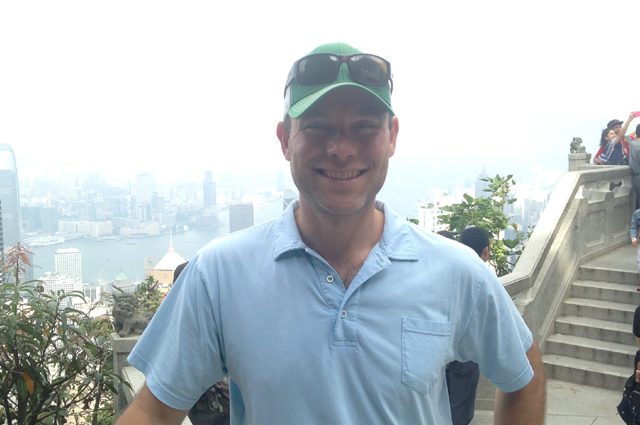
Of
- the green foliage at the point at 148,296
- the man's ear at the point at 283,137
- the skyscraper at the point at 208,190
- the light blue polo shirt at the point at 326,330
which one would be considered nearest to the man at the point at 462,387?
the light blue polo shirt at the point at 326,330

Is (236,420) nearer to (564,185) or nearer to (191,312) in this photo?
(191,312)

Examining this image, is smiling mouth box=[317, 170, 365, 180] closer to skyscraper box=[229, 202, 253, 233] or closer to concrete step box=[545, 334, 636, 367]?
skyscraper box=[229, 202, 253, 233]

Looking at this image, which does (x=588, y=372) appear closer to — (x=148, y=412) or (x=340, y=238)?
(x=340, y=238)

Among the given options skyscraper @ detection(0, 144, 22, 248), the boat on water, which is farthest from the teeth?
the boat on water

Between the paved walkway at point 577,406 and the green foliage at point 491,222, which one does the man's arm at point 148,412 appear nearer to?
the paved walkway at point 577,406

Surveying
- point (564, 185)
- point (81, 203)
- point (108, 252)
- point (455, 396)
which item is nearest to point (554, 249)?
point (564, 185)

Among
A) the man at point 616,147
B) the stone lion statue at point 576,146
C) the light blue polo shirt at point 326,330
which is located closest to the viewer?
the light blue polo shirt at point 326,330
